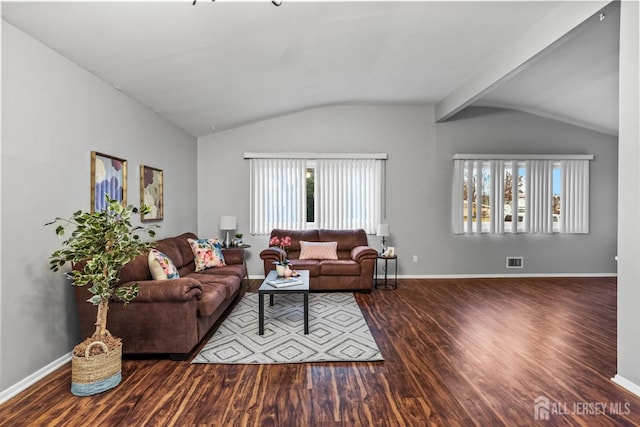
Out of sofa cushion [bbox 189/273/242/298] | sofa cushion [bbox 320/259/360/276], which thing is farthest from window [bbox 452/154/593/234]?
sofa cushion [bbox 189/273/242/298]

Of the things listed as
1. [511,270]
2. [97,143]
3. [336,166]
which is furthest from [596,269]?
[97,143]

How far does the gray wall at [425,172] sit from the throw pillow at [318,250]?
0.93 meters

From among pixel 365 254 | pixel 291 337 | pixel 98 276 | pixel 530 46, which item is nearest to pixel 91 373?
pixel 98 276

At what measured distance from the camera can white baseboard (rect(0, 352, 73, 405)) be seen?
2.07 metres

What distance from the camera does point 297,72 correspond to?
3.77m

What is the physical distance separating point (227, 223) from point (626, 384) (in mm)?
4859

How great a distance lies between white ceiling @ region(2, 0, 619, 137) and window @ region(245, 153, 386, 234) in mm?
1080

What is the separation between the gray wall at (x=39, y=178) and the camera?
2117 mm

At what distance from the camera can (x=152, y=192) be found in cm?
409

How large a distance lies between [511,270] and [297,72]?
4.98 m

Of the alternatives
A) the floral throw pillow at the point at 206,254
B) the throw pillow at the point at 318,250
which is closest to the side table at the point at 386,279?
the throw pillow at the point at 318,250

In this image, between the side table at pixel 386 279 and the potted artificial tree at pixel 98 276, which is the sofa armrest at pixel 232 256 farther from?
the potted artificial tree at pixel 98 276

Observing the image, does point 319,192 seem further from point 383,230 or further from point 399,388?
point 399,388

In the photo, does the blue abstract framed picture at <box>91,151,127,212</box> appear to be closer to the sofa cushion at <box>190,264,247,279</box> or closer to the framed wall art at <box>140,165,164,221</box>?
the framed wall art at <box>140,165,164,221</box>
